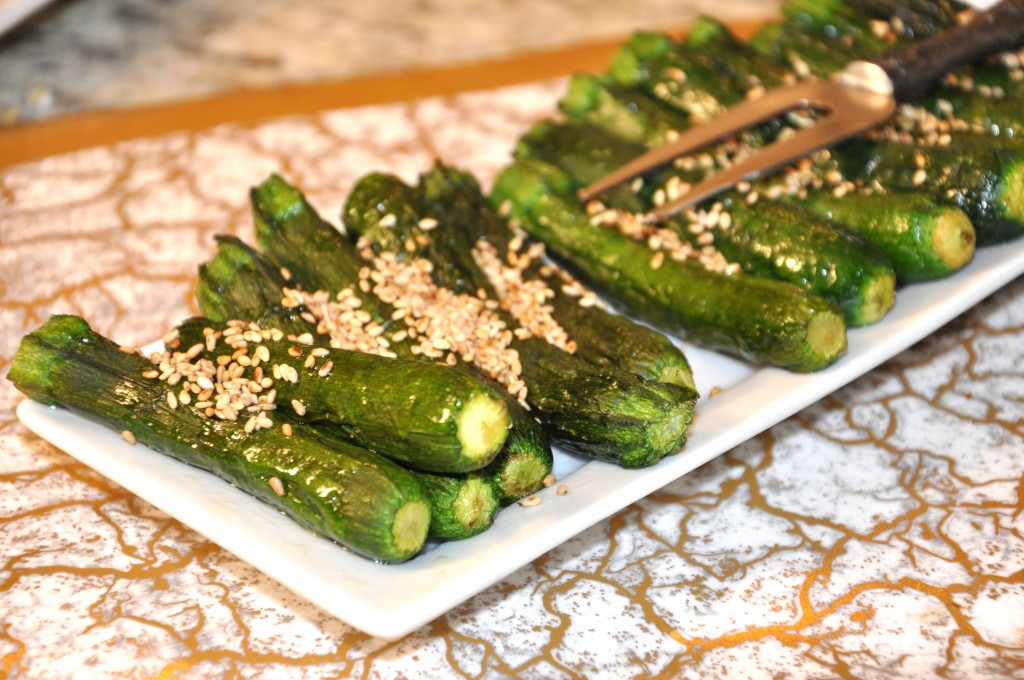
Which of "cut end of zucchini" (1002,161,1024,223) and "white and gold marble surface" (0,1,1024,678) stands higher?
"cut end of zucchini" (1002,161,1024,223)

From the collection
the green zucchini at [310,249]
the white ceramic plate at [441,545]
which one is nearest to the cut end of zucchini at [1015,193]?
the white ceramic plate at [441,545]

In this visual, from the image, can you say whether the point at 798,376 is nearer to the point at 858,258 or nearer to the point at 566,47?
the point at 858,258

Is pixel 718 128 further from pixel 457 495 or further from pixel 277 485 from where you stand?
pixel 277 485

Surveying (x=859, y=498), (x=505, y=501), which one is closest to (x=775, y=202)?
(x=859, y=498)

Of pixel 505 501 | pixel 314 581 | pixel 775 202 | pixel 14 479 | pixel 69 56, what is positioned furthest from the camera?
pixel 69 56

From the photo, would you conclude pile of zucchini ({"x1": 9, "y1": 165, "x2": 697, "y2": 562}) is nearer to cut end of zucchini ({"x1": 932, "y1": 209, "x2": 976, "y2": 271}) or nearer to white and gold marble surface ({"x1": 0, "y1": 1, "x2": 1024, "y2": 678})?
white and gold marble surface ({"x1": 0, "y1": 1, "x2": 1024, "y2": 678})

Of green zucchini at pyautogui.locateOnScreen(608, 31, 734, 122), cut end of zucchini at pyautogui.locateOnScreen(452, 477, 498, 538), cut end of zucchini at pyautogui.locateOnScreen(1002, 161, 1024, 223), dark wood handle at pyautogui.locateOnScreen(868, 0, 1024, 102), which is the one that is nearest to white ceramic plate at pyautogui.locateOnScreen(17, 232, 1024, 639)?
cut end of zucchini at pyautogui.locateOnScreen(452, 477, 498, 538)
